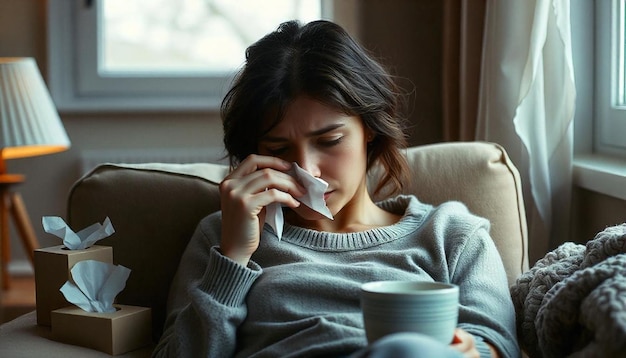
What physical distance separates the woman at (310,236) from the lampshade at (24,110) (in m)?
1.31

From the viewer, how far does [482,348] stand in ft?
4.66

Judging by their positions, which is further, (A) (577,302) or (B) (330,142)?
(B) (330,142)

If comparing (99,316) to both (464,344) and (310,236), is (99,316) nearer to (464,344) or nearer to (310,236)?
(310,236)

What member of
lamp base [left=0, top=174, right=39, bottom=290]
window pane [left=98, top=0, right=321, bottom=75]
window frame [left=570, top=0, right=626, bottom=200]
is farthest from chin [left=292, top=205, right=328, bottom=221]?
window pane [left=98, top=0, right=321, bottom=75]

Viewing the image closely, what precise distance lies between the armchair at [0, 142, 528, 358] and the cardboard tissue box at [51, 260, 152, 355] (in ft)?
0.56

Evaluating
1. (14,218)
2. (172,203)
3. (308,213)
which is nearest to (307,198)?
(308,213)

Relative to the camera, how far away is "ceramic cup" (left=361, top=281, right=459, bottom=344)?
3.71 feet

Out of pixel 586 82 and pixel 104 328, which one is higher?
pixel 586 82

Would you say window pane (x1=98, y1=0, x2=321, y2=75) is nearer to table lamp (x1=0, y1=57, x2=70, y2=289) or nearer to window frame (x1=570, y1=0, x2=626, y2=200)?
table lamp (x1=0, y1=57, x2=70, y2=289)

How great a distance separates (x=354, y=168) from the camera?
1689 millimetres

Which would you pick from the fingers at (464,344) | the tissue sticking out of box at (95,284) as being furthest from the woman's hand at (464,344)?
the tissue sticking out of box at (95,284)

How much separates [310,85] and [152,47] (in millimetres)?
2321

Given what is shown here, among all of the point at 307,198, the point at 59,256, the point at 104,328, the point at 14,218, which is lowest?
the point at 14,218

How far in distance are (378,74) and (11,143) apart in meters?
1.50
